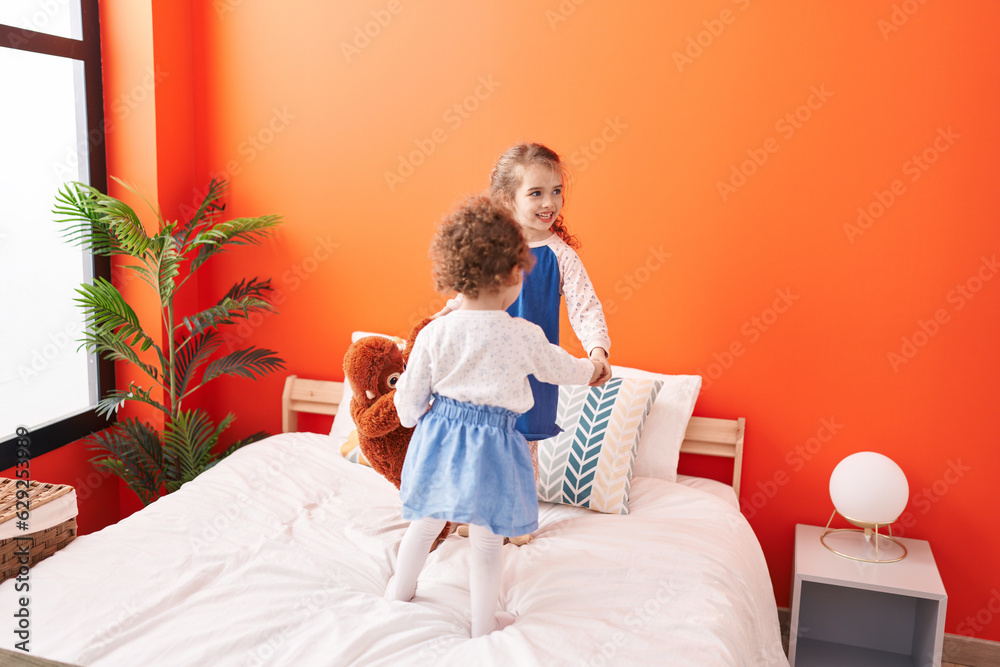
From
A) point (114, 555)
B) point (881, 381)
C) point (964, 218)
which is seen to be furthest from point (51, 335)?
point (964, 218)

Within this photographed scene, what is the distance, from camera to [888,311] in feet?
7.68

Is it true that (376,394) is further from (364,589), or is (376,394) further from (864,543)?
(864,543)

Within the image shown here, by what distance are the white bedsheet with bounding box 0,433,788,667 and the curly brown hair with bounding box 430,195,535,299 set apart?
711mm

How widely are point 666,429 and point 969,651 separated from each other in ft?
3.96

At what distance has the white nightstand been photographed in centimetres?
212

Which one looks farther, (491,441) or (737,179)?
(737,179)

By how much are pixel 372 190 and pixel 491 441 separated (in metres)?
1.52

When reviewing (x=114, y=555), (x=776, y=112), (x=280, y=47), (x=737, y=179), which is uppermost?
(x=280, y=47)

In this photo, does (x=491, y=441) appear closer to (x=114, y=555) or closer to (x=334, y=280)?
(x=114, y=555)

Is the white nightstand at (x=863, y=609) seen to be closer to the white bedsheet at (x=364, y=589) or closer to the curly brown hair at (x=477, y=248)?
the white bedsheet at (x=364, y=589)

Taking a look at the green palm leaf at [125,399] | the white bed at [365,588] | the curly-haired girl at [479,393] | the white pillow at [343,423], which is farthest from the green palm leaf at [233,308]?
the curly-haired girl at [479,393]

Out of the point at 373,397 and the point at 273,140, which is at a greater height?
the point at 273,140

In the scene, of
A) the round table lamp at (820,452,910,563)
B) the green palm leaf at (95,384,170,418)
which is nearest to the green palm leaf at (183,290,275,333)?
the green palm leaf at (95,384,170,418)

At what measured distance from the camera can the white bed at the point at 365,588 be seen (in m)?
1.45
